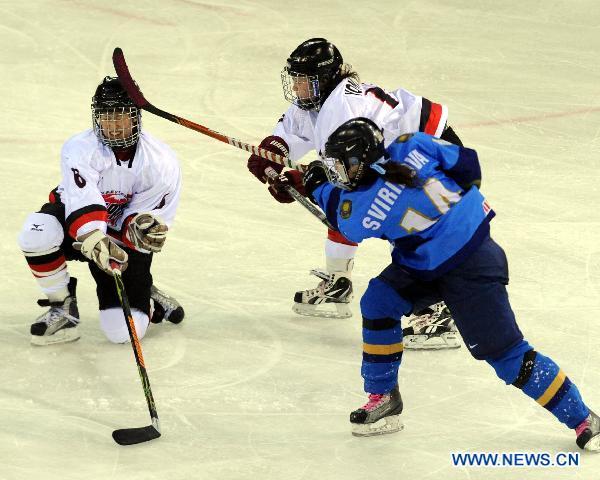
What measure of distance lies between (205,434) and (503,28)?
5076 millimetres

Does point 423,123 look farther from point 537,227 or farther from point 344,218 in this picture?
point 537,227

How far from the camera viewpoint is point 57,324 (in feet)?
13.6

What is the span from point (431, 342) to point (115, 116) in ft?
4.30

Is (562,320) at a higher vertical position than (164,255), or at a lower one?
higher

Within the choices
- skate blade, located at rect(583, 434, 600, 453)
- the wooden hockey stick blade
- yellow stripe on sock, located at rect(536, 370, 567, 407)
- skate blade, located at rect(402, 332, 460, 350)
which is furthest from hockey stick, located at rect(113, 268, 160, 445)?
skate blade, located at rect(583, 434, 600, 453)

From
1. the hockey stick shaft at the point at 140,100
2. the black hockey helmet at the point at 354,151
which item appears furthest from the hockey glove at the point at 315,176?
the hockey stick shaft at the point at 140,100

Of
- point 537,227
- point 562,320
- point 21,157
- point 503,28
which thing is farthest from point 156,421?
point 503,28

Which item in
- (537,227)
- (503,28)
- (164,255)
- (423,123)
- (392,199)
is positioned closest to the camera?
(392,199)

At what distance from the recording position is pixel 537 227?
5.25 meters

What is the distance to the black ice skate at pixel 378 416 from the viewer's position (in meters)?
3.52

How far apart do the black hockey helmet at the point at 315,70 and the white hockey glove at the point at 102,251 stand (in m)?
0.82

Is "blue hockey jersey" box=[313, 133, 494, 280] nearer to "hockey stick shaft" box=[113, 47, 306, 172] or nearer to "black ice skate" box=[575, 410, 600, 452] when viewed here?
"black ice skate" box=[575, 410, 600, 452]

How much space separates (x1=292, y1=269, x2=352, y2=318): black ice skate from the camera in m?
4.45

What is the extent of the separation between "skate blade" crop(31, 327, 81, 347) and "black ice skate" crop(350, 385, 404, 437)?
113cm
